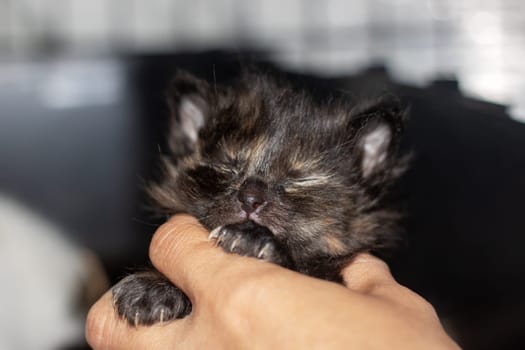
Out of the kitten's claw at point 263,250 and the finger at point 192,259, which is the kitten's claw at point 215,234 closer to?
the finger at point 192,259

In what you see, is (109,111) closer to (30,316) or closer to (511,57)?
(30,316)

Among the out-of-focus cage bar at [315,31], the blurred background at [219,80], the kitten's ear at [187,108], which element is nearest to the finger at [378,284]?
the kitten's ear at [187,108]

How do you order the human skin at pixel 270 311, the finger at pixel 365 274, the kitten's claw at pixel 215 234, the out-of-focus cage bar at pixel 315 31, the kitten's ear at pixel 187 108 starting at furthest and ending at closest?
the out-of-focus cage bar at pixel 315 31 → the kitten's ear at pixel 187 108 → the finger at pixel 365 274 → the kitten's claw at pixel 215 234 → the human skin at pixel 270 311

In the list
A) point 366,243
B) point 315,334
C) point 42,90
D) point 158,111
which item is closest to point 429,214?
point 366,243

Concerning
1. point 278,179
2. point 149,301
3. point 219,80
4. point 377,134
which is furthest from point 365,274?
point 219,80

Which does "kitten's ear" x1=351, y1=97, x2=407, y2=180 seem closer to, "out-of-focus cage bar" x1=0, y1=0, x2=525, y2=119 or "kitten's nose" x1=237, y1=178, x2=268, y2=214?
"kitten's nose" x1=237, y1=178, x2=268, y2=214

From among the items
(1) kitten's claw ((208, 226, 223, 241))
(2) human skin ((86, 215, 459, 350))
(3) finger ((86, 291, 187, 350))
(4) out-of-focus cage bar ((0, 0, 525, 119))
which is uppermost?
(4) out-of-focus cage bar ((0, 0, 525, 119))

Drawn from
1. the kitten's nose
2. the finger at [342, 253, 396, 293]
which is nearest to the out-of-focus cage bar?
the finger at [342, 253, 396, 293]
